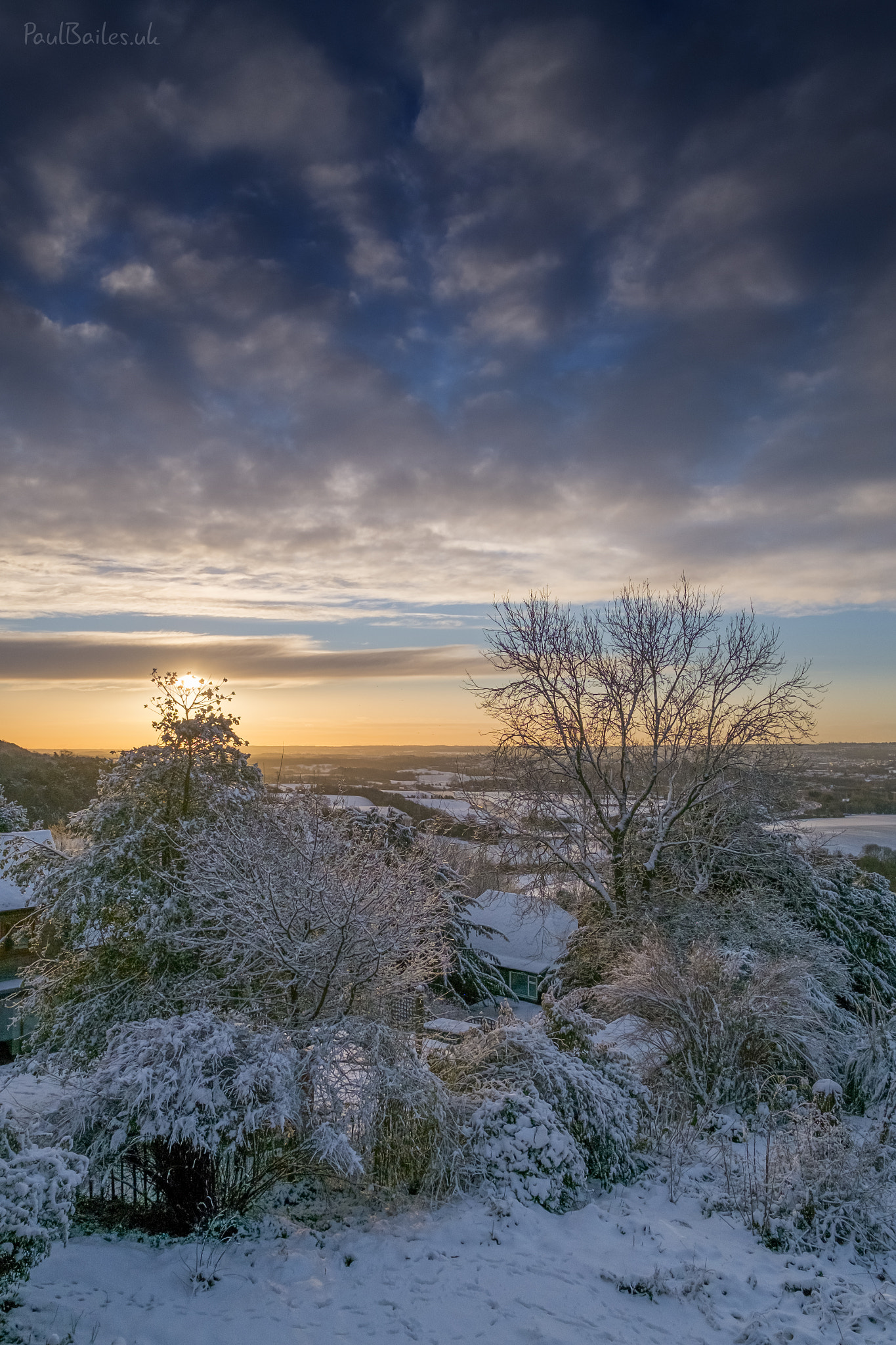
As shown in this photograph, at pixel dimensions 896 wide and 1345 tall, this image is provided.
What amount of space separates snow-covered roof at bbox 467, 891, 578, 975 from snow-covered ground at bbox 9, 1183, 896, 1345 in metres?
13.5

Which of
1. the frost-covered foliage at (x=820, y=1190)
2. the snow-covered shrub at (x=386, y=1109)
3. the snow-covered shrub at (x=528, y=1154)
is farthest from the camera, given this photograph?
the snow-covered shrub at (x=386, y=1109)

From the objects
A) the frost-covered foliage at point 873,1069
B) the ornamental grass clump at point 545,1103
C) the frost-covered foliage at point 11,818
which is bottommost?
the frost-covered foliage at point 873,1069

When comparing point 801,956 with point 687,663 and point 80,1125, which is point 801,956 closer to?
point 687,663

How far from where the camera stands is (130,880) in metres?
9.20

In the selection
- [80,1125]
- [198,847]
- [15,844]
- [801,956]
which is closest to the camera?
[80,1125]

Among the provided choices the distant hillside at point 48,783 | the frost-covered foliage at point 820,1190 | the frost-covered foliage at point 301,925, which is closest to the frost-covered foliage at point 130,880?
the frost-covered foliage at point 301,925

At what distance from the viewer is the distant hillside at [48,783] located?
48.2 m

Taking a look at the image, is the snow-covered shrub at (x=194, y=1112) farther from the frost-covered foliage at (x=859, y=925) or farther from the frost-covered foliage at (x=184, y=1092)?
the frost-covered foliage at (x=859, y=925)

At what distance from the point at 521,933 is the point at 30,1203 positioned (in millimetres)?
19541

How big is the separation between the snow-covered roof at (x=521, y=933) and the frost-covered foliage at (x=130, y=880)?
12.2m

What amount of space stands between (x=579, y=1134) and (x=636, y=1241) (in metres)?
1.27

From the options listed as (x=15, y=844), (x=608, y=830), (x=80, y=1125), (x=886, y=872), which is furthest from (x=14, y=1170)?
(x=886, y=872)

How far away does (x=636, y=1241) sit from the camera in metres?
6.38

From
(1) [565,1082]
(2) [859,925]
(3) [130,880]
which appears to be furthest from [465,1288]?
(2) [859,925]
